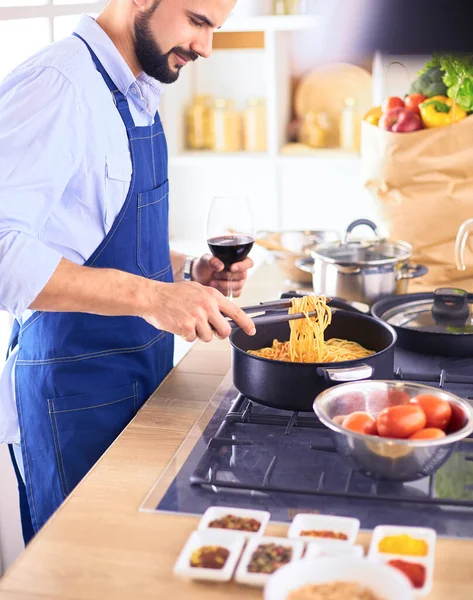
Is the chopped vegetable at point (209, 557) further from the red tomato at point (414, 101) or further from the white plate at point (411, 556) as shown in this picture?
the red tomato at point (414, 101)

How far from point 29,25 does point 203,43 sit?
3.40ft

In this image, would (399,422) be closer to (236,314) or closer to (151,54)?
(236,314)

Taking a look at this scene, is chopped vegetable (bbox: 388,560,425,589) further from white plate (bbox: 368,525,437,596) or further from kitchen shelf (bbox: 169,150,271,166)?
kitchen shelf (bbox: 169,150,271,166)

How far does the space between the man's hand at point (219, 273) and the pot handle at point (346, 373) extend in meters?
0.56

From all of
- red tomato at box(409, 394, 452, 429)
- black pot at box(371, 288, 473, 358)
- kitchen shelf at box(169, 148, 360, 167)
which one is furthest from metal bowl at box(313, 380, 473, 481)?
kitchen shelf at box(169, 148, 360, 167)

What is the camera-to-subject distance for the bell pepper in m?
2.26

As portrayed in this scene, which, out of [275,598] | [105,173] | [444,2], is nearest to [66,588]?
[275,598]

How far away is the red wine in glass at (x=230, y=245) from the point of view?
1.75 m

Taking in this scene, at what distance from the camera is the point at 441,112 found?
2.27m

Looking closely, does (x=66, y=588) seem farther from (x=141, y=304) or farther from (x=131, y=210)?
(x=131, y=210)

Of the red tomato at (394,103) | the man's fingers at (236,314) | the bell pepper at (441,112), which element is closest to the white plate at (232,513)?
the man's fingers at (236,314)

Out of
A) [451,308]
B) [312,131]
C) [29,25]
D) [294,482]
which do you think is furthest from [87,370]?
[312,131]

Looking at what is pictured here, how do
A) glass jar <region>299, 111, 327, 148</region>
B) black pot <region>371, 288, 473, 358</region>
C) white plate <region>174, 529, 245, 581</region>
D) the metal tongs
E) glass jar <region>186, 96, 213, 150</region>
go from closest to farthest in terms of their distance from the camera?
white plate <region>174, 529, 245, 581</region>
the metal tongs
black pot <region>371, 288, 473, 358</region>
glass jar <region>299, 111, 327, 148</region>
glass jar <region>186, 96, 213, 150</region>

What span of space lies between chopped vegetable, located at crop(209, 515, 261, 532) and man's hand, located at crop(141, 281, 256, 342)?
35 cm
